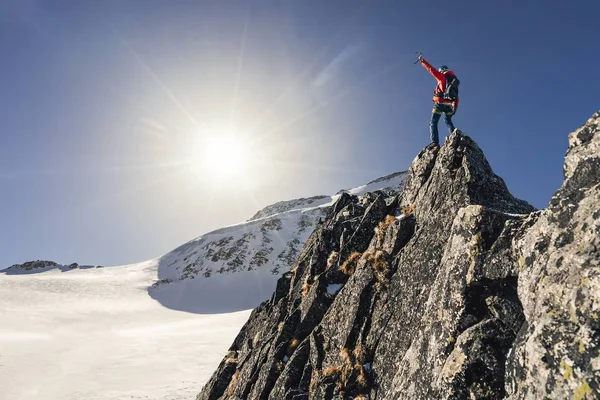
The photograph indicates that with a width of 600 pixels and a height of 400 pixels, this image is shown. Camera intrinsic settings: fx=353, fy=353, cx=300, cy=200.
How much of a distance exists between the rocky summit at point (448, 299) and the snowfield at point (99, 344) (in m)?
12.6

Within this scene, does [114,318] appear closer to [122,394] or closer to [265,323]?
[122,394]

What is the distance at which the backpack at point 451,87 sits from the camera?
12.8 m

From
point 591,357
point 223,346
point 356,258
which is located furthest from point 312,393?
point 223,346

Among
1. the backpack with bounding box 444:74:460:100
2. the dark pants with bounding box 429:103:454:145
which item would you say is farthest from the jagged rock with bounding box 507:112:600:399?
the backpack with bounding box 444:74:460:100

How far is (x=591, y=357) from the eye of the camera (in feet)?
12.0

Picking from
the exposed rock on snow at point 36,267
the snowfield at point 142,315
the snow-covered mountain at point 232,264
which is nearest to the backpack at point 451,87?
the snowfield at point 142,315

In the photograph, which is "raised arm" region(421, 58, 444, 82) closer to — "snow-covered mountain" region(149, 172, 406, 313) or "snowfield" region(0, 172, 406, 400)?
"snowfield" region(0, 172, 406, 400)

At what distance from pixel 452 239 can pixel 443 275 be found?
801mm

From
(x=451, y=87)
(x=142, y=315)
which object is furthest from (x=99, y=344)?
(x=451, y=87)

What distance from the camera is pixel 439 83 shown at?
43.5ft

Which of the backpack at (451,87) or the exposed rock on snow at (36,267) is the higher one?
the exposed rock on snow at (36,267)

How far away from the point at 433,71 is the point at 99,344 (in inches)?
1608

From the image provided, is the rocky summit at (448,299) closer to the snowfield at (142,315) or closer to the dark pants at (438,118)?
the dark pants at (438,118)

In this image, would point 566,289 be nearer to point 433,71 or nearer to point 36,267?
point 433,71
